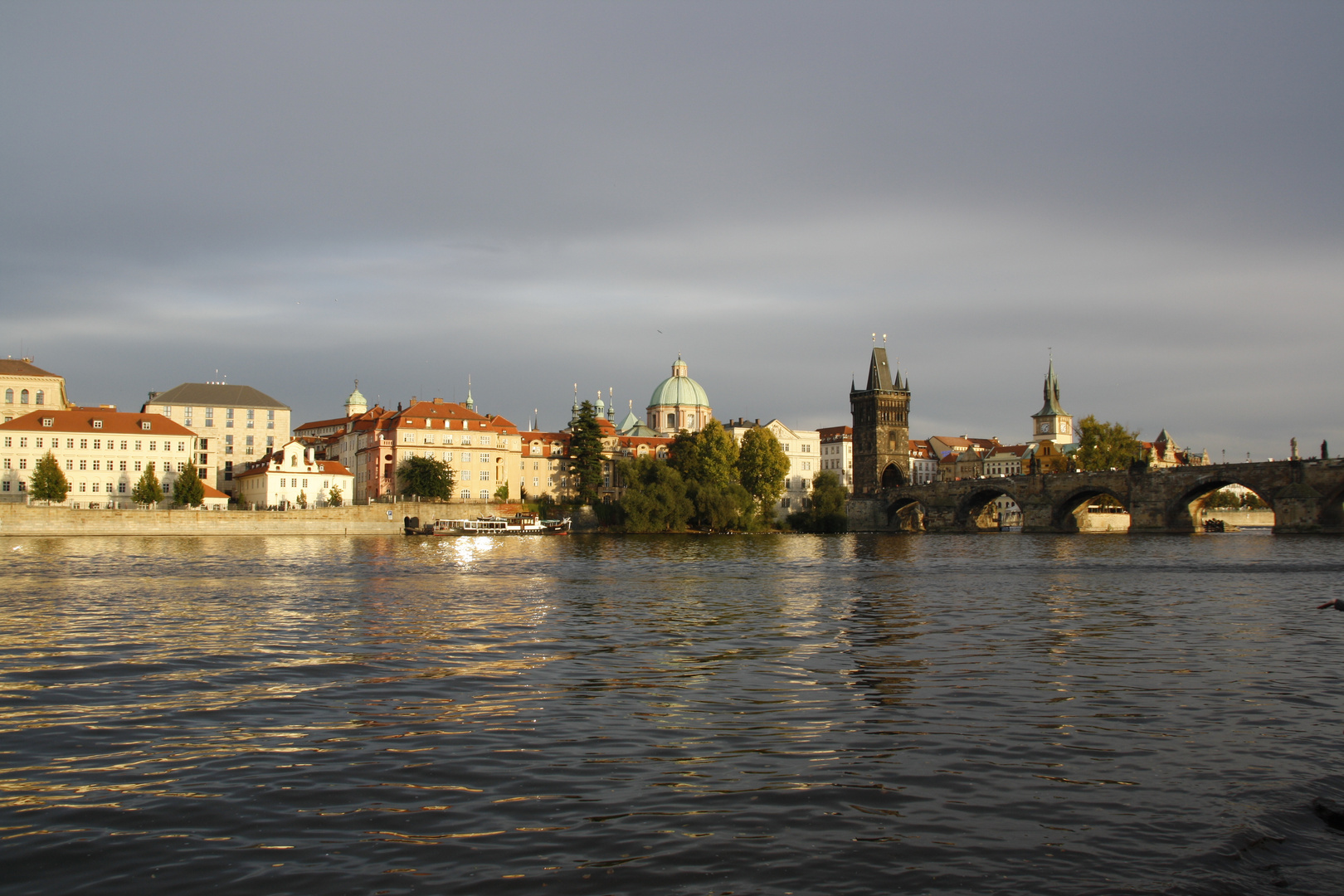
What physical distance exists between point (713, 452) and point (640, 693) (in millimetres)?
93306

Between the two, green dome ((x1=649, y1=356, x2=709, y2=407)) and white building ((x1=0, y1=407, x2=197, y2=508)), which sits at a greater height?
green dome ((x1=649, y1=356, x2=709, y2=407))

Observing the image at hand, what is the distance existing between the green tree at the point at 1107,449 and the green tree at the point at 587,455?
54023 mm

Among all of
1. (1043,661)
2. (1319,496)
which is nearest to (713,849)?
(1043,661)

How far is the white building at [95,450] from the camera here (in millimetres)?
93500

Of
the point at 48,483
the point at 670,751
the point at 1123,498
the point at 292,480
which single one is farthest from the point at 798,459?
the point at 670,751

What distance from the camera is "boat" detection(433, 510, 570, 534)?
100812 mm

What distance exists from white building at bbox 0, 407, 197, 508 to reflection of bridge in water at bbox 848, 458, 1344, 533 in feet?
263

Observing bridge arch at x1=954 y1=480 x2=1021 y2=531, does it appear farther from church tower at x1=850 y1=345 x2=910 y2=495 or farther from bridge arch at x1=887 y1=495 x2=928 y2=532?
church tower at x1=850 y1=345 x2=910 y2=495

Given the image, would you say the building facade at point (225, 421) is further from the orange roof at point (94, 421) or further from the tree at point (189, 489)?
the tree at point (189, 489)

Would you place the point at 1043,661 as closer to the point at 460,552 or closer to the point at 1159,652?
the point at 1159,652

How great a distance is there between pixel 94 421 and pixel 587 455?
46466 millimetres

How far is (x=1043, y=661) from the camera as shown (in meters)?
16.8

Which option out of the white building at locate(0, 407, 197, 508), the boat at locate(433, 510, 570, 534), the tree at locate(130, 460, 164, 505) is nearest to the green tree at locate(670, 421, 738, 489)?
the boat at locate(433, 510, 570, 534)

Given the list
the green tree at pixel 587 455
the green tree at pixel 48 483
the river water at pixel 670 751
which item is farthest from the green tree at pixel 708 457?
the river water at pixel 670 751
